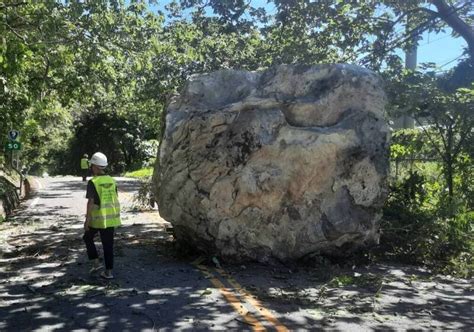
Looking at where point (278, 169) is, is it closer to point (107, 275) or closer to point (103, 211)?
point (103, 211)

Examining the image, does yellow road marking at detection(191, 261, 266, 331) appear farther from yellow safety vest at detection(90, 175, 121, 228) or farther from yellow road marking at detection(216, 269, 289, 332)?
yellow safety vest at detection(90, 175, 121, 228)

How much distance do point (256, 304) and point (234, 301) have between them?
0.30m

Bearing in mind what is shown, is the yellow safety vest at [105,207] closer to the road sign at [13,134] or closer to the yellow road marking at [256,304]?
the yellow road marking at [256,304]

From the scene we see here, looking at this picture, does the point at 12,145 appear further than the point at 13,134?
No

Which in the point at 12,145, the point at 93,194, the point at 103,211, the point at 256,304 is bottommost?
the point at 256,304

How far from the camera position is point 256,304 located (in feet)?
22.0

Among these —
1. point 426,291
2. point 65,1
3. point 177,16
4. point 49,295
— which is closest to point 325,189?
point 426,291

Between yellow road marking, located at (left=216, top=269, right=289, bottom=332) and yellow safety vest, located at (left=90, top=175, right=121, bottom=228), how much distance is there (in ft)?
6.01

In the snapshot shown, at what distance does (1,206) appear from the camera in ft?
51.2

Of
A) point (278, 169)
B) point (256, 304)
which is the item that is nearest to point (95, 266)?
point (256, 304)

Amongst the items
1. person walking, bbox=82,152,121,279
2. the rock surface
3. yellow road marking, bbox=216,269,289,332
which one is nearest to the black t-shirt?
person walking, bbox=82,152,121,279

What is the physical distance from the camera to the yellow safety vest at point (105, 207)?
7766mm

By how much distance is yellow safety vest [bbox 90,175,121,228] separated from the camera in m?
7.77

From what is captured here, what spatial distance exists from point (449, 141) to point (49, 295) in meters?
9.70
